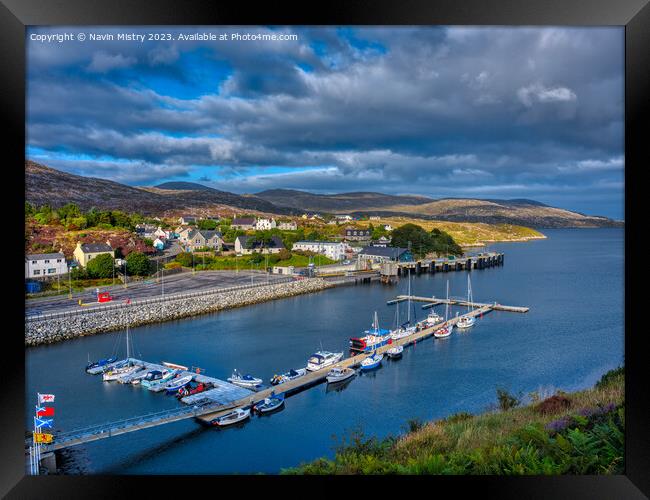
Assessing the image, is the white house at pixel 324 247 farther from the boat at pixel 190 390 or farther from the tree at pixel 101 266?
the boat at pixel 190 390

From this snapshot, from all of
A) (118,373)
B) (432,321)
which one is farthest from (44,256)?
(432,321)

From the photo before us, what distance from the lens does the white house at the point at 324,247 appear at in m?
15.9

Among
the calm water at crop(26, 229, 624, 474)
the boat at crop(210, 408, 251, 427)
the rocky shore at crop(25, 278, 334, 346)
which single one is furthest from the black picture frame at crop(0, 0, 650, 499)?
the rocky shore at crop(25, 278, 334, 346)

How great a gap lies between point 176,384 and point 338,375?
2.21m

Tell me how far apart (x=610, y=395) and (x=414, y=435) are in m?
1.37

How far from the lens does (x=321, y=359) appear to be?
22.5ft

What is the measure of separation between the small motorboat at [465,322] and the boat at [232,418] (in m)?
5.73

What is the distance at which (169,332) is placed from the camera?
842 centimetres

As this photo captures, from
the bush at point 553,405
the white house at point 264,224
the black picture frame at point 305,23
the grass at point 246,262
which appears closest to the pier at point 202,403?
the black picture frame at point 305,23

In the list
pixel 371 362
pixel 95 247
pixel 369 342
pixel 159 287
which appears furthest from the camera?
pixel 159 287

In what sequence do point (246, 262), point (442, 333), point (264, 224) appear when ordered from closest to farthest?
1. point (442, 333)
2. point (246, 262)
3. point (264, 224)

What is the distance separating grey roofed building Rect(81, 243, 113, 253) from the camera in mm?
7012

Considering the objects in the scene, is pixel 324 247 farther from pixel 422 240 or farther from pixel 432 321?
pixel 432 321
